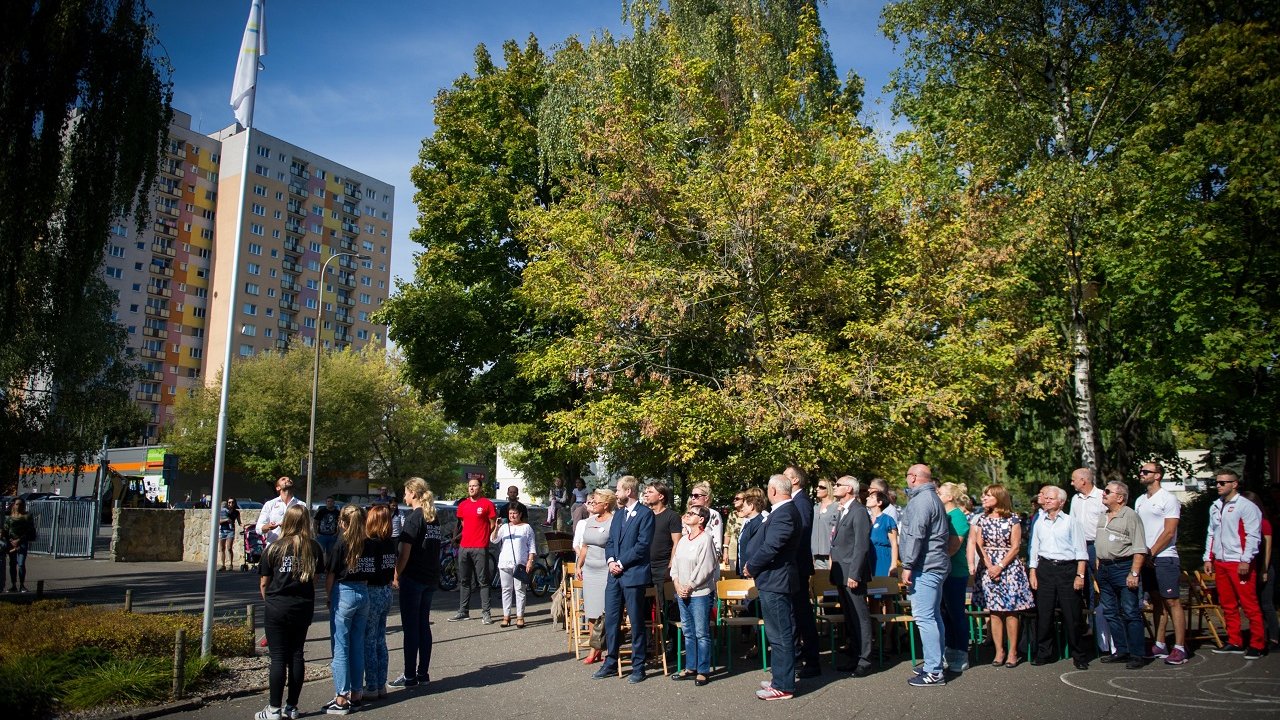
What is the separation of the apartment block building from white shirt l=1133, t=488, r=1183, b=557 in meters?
68.9

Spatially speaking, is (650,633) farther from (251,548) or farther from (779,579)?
(251,548)

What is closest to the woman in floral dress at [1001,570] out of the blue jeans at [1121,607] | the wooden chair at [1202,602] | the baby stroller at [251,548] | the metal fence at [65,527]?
the blue jeans at [1121,607]

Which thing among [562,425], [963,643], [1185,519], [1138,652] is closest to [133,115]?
[562,425]

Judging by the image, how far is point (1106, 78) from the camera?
63.7 ft

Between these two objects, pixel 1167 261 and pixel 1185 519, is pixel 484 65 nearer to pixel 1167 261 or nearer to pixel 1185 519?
pixel 1167 261

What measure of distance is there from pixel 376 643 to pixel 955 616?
560 centimetres

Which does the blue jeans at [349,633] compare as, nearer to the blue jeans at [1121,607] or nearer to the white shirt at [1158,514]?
the blue jeans at [1121,607]

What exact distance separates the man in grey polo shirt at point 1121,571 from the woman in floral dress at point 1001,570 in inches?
29.0

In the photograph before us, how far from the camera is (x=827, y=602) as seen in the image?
33.0 feet

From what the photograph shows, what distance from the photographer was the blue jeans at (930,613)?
766cm

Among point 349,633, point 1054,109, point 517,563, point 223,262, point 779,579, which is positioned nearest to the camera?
point 349,633

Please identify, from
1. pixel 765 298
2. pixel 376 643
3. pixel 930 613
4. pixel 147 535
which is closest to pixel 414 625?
pixel 376 643

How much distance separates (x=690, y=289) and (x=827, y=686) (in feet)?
31.0

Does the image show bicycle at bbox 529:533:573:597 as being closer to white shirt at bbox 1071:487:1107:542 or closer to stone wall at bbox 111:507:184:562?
white shirt at bbox 1071:487:1107:542
